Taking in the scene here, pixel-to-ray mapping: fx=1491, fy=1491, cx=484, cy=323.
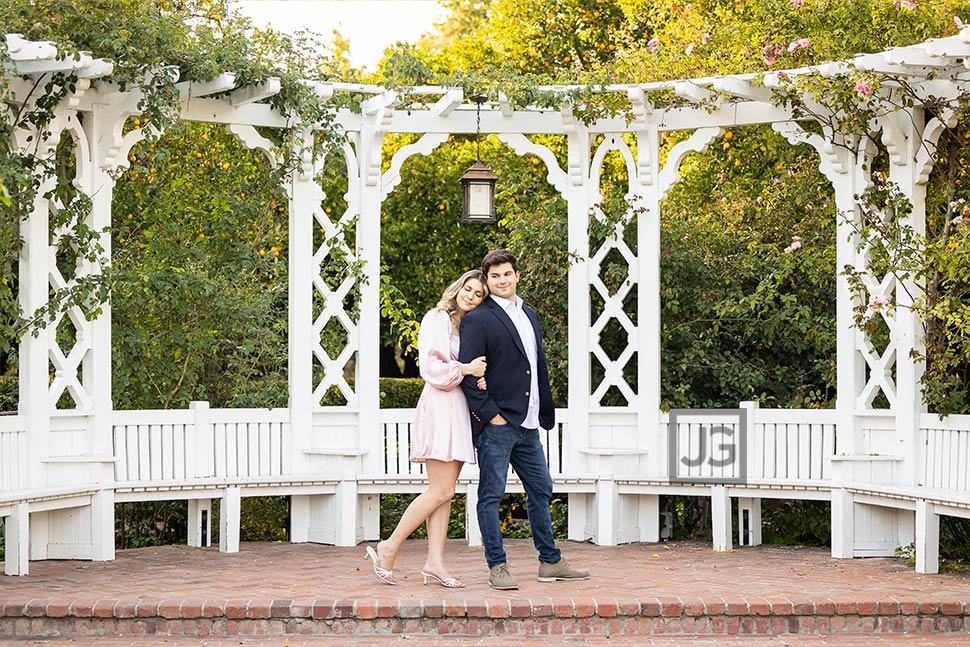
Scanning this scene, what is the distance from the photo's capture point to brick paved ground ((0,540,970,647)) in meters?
7.28

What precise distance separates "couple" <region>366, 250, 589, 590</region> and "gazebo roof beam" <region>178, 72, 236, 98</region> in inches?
92.9

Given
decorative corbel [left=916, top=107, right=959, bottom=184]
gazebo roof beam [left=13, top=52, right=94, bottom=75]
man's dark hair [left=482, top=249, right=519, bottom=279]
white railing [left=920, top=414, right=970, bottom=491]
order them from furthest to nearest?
decorative corbel [left=916, top=107, right=959, bottom=184], white railing [left=920, top=414, right=970, bottom=491], gazebo roof beam [left=13, top=52, right=94, bottom=75], man's dark hair [left=482, top=249, right=519, bottom=279]

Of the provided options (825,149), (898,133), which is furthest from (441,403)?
(898,133)

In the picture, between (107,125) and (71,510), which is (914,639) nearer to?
(71,510)

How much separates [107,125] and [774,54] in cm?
437

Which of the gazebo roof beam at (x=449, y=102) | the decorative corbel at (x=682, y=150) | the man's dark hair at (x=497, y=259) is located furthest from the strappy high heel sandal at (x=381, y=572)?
the decorative corbel at (x=682, y=150)

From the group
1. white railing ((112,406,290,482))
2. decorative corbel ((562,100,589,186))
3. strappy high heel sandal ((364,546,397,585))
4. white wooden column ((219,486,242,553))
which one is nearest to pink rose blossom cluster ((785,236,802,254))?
decorative corbel ((562,100,589,186))

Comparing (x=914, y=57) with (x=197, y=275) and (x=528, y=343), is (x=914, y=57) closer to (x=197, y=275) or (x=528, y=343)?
(x=528, y=343)

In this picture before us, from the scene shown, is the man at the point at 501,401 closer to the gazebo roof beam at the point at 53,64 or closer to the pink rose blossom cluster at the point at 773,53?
the gazebo roof beam at the point at 53,64

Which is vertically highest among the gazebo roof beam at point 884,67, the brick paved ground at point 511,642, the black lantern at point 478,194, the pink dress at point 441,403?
the gazebo roof beam at point 884,67

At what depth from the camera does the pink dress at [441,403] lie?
782 cm

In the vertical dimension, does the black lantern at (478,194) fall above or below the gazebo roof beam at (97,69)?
below

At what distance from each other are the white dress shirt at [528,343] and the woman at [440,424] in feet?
0.50

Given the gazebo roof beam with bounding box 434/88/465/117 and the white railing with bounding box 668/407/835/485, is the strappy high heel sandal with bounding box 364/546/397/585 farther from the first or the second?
the gazebo roof beam with bounding box 434/88/465/117
